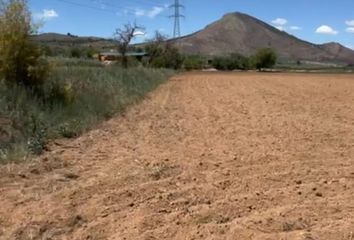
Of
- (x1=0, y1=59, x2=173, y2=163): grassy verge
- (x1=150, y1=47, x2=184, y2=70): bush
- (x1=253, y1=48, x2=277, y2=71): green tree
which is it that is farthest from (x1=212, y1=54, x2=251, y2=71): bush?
(x1=0, y1=59, x2=173, y2=163): grassy verge

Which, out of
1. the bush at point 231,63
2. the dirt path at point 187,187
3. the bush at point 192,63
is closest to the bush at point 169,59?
the bush at point 192,63

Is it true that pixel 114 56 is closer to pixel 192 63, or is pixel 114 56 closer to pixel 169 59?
pixel 169 59

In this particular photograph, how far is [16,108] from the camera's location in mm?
14594

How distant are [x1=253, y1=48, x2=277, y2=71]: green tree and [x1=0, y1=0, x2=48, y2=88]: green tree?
132m

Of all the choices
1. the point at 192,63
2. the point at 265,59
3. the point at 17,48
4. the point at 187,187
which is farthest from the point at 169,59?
the point at 187,187

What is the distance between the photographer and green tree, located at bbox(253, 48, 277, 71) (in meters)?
148

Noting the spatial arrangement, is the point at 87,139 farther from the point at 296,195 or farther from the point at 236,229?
the point at 236,229

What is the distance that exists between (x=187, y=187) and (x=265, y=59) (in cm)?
14207

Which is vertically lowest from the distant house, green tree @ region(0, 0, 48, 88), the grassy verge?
the distant house

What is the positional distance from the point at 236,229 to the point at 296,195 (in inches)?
66.3

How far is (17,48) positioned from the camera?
16984mm

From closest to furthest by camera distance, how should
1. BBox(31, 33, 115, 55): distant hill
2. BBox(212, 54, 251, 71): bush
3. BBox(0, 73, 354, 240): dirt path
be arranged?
BBox(0, 73, 354, 240): dirt path
BBox(31, 33, 115, 55): distant hill
BBox(212, 54, 251, 71): bush

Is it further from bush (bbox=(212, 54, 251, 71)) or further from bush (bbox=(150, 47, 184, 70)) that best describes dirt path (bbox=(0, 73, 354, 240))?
bush (bbox=(212, 54, 251, 71))

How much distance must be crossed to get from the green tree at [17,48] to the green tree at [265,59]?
13204 centimetres
